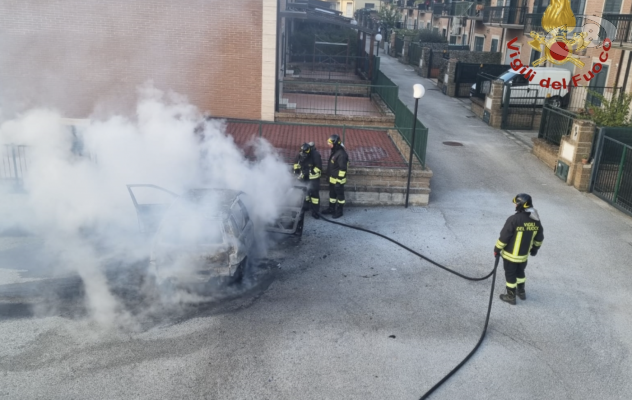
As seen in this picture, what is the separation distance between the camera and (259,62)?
15.3m

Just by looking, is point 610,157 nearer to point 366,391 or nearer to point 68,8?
point 366,391

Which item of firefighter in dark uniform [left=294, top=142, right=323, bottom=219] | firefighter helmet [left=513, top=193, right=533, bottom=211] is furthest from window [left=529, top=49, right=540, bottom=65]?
firefighter helmet [left=513, top=193, right=533, bottom=211]

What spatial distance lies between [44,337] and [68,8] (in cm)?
1102

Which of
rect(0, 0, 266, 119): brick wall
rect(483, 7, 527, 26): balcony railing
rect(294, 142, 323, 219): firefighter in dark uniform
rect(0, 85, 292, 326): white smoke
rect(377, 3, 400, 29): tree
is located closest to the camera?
rect(0, 85, 292, 326): white smoke

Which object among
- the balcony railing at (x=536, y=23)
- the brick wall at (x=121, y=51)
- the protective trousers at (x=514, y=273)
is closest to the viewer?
the protective trousers at (x=514, y=273)

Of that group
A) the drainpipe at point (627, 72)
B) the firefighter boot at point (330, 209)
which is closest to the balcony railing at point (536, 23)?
the drainpipe at point (627, 72)

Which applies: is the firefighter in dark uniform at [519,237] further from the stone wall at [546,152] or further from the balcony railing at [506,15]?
the balcony railing at [506,15]

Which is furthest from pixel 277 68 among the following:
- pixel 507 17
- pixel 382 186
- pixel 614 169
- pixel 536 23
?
pixel 507 17

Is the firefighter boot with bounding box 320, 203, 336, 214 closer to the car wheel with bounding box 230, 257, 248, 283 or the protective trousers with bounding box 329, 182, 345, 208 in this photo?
the protective trousers with bounding box 329, 182, 345, 208

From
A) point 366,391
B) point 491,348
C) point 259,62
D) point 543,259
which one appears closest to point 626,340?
point 491,348

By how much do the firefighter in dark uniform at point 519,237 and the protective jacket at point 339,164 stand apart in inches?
147

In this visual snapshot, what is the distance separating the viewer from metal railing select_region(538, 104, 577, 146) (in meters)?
14.1

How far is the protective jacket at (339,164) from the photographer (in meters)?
10.2

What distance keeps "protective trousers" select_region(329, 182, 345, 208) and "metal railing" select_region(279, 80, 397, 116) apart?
5770 millimetres
